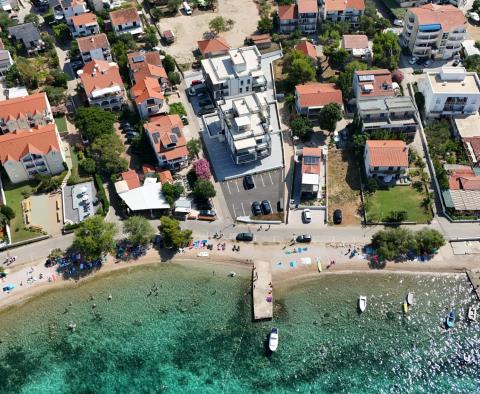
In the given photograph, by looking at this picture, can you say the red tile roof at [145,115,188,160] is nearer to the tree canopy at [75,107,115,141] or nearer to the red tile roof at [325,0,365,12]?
the tree canopy at [75,107,115,141]

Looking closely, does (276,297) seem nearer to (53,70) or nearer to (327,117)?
(327,117)

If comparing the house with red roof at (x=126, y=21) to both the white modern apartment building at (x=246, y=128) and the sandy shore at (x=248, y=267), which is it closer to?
the white modern apartment building at (x=246, y=128)

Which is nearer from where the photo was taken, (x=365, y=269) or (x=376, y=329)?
(x=376, y=329)

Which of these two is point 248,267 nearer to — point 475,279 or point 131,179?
point 131,179

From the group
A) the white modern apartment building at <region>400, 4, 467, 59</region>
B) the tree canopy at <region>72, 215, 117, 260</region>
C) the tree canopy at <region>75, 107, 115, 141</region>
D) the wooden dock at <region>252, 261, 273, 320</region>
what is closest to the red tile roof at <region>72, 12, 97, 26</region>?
the tree canopy at <region>75, 107, 115, 141</region>

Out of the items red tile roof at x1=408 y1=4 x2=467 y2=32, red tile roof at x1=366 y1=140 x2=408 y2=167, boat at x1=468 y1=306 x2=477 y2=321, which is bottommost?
boat at x1=468 y1=306 x2=477 y2=321

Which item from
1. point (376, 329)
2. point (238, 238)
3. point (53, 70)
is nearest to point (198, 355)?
point (238, 238)
